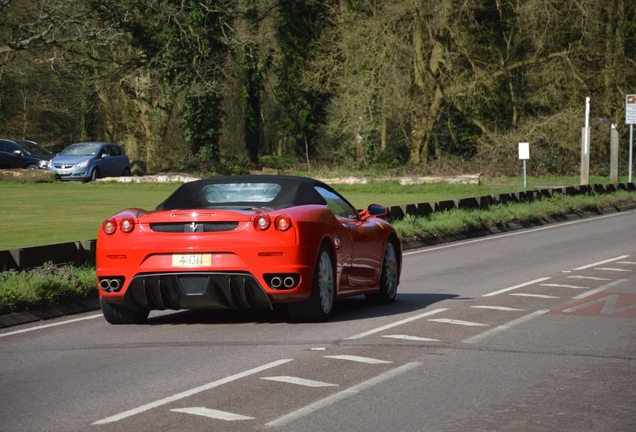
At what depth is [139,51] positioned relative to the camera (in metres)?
52.9

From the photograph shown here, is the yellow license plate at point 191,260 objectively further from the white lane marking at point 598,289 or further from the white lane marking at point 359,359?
the white lane marking at point 598,289

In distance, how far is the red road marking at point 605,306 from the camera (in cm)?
1284

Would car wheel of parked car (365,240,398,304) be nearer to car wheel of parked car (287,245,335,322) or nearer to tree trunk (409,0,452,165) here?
car wheel of parked car (287,245,335,322)

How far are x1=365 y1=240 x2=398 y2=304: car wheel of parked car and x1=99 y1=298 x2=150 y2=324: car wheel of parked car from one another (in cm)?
276

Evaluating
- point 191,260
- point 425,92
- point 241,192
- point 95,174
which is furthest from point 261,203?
point 425,92

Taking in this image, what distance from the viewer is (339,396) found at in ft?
25.7

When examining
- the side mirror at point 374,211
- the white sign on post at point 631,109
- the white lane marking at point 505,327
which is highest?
the white sign on post at point 631,109

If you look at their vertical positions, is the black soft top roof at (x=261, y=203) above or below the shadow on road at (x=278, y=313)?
above

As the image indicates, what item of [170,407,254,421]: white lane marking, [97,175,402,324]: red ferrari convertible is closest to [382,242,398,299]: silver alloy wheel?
[97,175,402,324]: red ferrari convertible

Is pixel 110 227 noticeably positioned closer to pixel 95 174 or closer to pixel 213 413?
pixel 213 413

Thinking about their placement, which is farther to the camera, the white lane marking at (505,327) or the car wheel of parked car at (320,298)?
the car wheel of parked car at (320,298)

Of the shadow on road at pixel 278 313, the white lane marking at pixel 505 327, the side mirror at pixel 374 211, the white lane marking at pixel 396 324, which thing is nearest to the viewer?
the white lane marking at pixel 505 327

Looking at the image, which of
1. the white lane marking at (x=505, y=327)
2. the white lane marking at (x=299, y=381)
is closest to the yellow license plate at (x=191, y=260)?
the white lane marking at (x=505, y=327)

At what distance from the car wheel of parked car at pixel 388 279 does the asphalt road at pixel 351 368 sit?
18 cm
